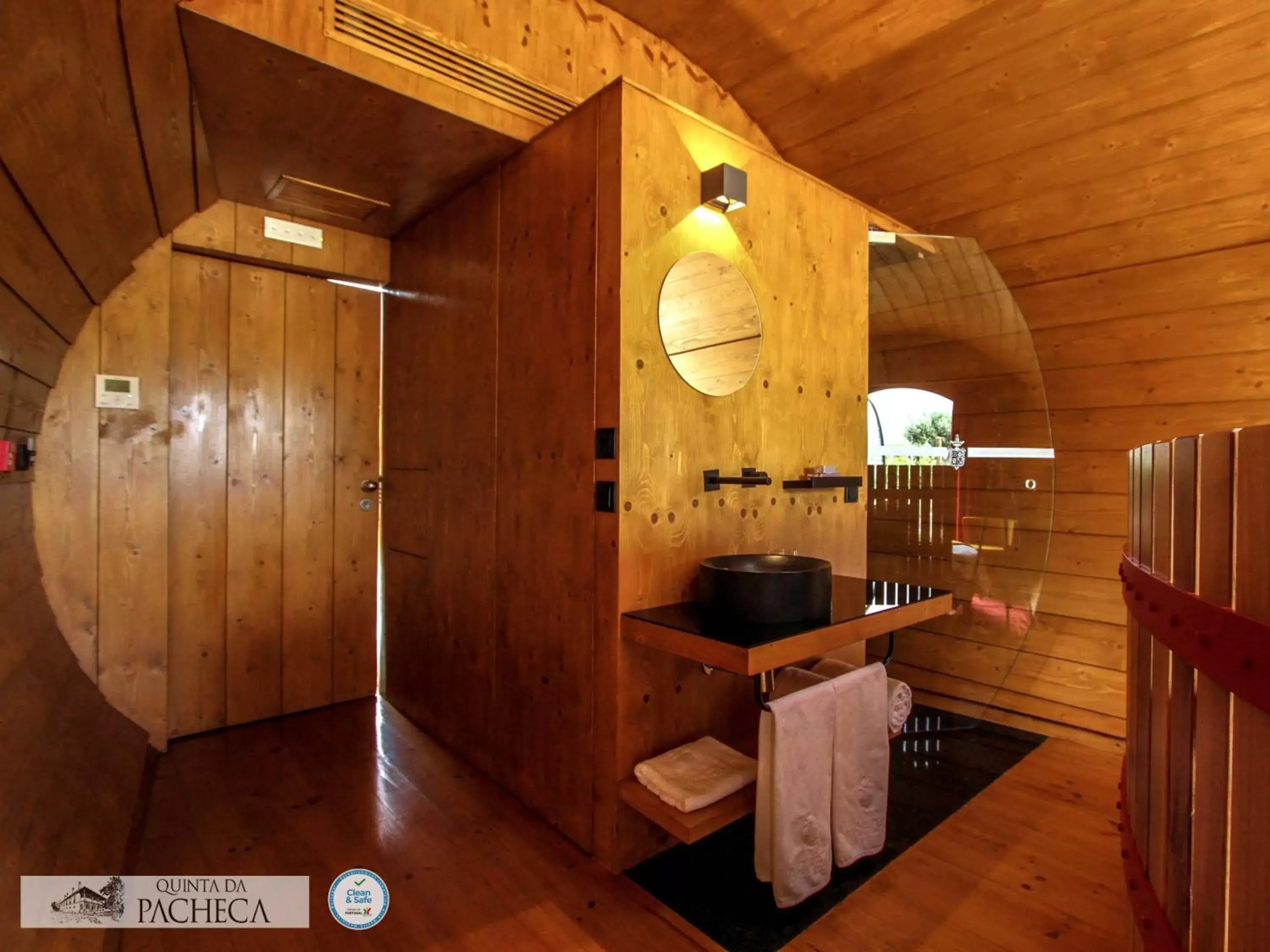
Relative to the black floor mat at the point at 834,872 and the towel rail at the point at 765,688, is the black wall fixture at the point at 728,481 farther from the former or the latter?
the black floor mat at the point at 834,872

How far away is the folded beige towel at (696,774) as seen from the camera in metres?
1.72

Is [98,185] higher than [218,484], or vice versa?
[98,185]

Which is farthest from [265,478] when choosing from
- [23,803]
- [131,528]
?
[23,803]

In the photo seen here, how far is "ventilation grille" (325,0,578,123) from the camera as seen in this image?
5.99ft

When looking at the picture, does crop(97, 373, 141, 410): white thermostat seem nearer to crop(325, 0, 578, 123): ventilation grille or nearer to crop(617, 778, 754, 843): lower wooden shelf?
crop(325, 0, 578, 123): ventilation grille

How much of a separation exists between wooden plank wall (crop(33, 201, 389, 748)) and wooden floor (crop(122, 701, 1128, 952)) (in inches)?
16.7

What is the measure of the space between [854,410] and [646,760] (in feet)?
5.22

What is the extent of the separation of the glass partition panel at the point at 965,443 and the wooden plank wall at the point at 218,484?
2495 millimetres

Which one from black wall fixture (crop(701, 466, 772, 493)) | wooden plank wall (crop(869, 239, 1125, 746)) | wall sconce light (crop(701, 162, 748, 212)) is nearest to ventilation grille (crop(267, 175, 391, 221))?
wall sconce light (crop(701, 162, 748, 212))

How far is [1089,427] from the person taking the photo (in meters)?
3.01

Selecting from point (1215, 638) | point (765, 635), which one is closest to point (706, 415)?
point (765, 635)

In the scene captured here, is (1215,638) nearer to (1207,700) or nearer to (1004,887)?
(1207,700)

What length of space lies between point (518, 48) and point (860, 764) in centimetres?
250

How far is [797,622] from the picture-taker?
5.79 feet
